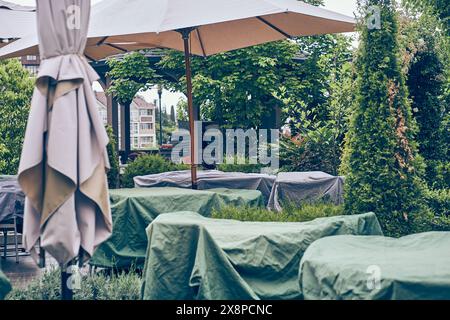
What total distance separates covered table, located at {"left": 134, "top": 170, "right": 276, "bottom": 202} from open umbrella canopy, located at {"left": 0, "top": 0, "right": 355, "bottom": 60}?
204cm

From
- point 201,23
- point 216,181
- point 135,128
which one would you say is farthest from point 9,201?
point 135,128

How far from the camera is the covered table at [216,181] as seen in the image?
10492 mm

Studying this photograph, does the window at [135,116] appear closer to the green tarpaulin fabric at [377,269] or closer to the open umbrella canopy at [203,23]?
the open umbrella canopy at [203,23]

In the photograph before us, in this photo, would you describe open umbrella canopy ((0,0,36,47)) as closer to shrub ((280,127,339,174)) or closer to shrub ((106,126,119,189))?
shrub ((106,126,119,189))

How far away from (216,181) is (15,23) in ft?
18.5

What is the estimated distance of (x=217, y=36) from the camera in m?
11.1

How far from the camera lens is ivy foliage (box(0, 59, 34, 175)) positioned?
16406 millimetres

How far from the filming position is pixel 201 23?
26.5 feet

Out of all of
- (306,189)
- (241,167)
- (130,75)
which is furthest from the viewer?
(130,75)

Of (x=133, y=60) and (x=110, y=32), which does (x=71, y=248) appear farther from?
(x=133, y=60)

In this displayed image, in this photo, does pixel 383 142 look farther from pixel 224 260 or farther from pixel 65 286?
pixel 65 286

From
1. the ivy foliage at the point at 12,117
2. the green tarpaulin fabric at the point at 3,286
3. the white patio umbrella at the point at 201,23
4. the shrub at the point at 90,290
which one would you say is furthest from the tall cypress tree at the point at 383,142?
the ivy foliage at the point at 12,117

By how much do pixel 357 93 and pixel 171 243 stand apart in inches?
108

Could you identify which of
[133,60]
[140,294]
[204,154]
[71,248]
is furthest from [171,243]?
[133,60]
